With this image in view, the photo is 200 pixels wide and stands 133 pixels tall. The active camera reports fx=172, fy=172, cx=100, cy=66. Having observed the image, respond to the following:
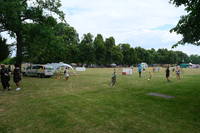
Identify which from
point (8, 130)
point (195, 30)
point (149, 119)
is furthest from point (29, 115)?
point (195, 30)

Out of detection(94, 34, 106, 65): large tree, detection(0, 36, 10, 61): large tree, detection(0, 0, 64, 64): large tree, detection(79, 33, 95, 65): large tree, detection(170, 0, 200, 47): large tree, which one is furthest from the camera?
detection(94, 34, 106, 65): large tree

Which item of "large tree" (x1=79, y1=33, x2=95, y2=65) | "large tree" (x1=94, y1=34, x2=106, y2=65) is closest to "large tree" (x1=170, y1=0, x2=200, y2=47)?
"large tree" (x1=79, y1=33, x2=95, y2=65)

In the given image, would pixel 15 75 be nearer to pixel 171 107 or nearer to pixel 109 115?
pixel 109 115

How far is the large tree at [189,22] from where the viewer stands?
742 centimetres

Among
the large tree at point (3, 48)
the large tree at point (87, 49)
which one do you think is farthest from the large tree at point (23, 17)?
the large tree at point (87, 49)

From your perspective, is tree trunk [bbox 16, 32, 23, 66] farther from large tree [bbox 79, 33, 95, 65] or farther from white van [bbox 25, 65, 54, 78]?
large tree [bbox 79, 33, 95, 65]

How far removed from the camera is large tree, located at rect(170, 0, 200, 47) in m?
7.42

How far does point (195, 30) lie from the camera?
349 inches

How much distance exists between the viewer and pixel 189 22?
892cm

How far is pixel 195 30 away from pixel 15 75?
12168 millimetres

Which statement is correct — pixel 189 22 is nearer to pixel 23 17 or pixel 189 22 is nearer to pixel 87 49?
pixel 23 17

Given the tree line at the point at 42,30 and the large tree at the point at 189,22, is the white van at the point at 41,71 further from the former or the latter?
the large tree at the point at 189,22

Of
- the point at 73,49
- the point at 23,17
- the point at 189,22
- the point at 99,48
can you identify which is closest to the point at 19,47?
the point at 23,17

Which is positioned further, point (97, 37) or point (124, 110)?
point (97, 37)
